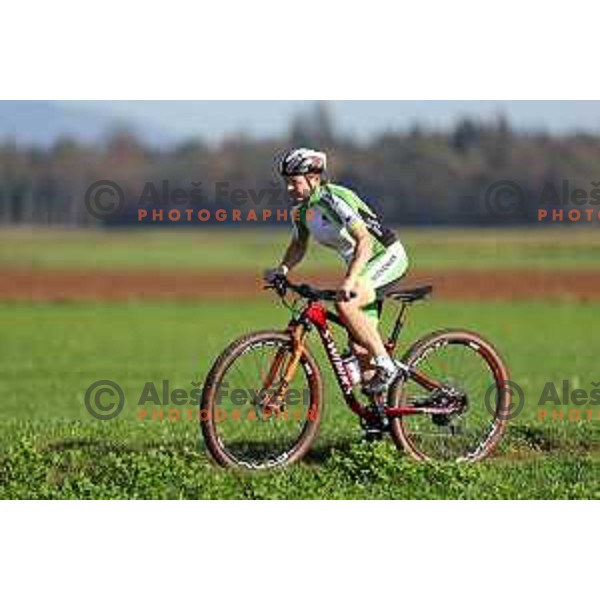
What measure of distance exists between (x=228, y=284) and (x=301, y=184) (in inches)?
1809

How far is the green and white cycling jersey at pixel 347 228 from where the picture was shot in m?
10.8

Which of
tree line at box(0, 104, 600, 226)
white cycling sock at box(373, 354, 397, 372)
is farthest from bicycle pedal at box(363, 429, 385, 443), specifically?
tree line at box(0, 104, 600, 226)

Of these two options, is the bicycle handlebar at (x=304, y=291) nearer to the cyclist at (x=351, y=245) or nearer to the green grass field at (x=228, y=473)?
the cyclist at (x=351, y=245)

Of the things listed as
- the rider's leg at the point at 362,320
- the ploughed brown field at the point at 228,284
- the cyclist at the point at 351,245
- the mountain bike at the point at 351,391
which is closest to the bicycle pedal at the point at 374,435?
the mountain bike at the point at 351,391

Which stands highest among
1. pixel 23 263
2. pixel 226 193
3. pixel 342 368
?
pixel 226 193

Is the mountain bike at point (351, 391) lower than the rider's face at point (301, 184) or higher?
lower

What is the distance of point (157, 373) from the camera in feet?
82.5

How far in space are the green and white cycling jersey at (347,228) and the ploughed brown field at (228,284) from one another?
33.9 metres

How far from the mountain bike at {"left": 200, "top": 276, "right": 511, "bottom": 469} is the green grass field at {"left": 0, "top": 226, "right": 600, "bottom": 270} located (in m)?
44.5

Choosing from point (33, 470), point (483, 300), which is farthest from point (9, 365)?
point (483, 300)

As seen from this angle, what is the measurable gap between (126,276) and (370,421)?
53.2 meters

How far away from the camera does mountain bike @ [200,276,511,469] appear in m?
10.6

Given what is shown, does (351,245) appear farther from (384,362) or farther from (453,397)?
(453,397)

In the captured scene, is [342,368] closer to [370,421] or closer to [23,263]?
[370,421]
